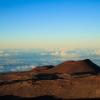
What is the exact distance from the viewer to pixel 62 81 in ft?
97.7

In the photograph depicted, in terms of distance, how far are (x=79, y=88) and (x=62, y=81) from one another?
240cm

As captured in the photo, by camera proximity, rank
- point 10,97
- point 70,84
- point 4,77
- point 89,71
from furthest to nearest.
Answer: point 89,71 → point 4,77 → point 70,84 → point 10,97

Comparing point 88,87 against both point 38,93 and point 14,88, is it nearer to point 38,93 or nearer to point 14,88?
point 38,93

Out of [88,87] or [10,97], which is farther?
[88,87]

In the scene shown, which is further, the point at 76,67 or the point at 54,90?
the point at 76,67

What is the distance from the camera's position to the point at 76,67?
43.1 meters

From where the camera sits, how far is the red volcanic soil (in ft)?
139

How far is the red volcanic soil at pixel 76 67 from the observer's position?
4244cm

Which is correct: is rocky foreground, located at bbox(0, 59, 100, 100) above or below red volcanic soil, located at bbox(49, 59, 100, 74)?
below

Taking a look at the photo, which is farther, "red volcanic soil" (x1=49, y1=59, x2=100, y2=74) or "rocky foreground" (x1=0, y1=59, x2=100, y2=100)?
"red volcanic soil" (x1=49, y1=59, x2=100, y2=74)

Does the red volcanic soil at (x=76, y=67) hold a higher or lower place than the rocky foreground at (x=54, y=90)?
higher

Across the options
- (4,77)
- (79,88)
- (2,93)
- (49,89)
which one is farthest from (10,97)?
(4,77)

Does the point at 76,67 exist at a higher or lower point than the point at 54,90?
higher

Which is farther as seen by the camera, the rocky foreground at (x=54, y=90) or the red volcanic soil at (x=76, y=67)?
the red volcanic soil at (x=76, y=67)
